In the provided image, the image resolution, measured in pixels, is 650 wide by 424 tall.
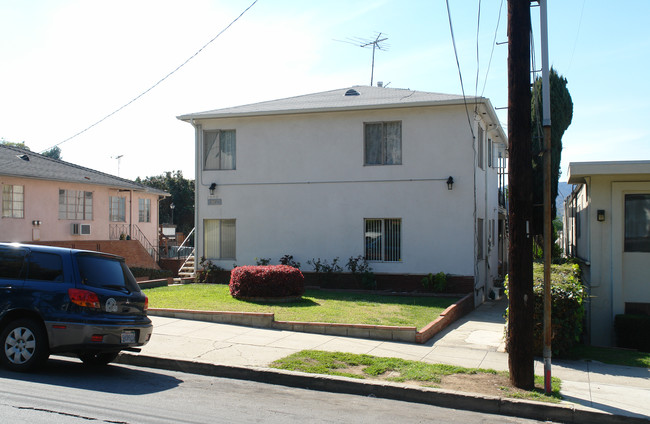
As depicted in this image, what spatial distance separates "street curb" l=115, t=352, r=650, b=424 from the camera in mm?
6945

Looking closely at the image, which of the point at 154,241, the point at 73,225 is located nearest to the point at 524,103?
the point at 73,225

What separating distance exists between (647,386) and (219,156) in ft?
50.4

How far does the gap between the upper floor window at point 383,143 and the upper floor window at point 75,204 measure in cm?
1419

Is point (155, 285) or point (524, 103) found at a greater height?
point (524, 103)

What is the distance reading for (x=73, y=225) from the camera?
25469 millimetres

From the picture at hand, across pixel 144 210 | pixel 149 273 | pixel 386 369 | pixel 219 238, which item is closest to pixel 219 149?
pixel 219 238

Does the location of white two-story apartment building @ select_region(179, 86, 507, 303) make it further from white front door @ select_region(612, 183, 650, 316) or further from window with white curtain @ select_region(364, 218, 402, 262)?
white front door @ select_region(612, 183, 650, 316)

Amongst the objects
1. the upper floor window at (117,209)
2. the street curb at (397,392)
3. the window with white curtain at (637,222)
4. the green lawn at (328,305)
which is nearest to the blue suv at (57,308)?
the street curb at (397,392)

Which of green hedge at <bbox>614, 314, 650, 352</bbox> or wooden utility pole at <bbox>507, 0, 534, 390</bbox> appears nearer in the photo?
wooden utility pole at <bbox>507, 0, 534, 390</bbox>

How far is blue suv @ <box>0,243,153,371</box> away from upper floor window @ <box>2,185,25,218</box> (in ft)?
53.0

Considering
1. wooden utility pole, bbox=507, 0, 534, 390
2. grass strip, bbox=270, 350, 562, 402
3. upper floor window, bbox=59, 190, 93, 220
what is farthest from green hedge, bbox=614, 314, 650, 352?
upper floor window, bbox=59, 190, 93, 220

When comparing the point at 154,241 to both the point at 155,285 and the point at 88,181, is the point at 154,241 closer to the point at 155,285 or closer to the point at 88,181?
the point at 88,181

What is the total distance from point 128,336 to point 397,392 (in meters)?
3.72

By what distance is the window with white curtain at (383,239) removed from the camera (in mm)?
18516
